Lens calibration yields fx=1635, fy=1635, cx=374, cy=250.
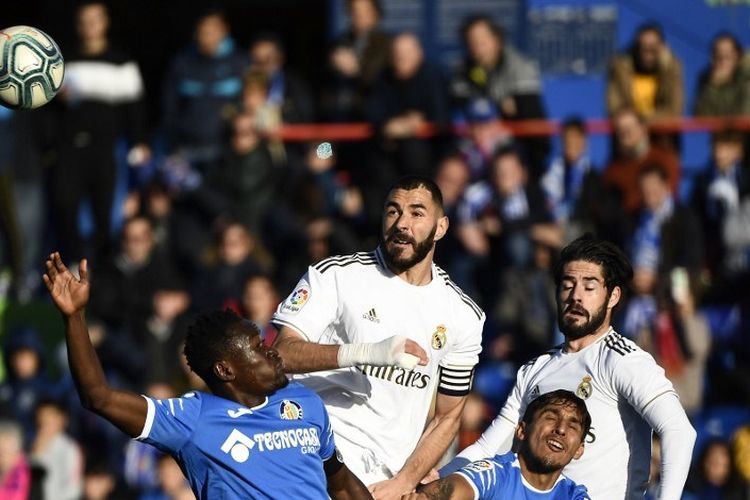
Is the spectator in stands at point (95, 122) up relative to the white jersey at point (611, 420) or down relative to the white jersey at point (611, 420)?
up

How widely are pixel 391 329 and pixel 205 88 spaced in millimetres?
6886

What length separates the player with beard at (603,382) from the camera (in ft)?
25.8

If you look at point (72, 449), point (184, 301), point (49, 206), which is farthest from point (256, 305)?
point (49, 206)

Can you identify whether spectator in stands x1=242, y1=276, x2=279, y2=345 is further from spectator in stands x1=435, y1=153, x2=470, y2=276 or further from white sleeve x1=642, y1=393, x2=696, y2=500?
white sleeve x1=642, y1=393, x2=696, y2=500

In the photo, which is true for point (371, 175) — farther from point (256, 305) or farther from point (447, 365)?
point (447, 365)

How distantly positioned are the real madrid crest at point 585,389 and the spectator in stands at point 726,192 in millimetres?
6168

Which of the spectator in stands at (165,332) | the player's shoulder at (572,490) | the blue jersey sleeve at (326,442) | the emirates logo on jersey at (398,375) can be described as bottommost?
the spectator in stands at (165,332)

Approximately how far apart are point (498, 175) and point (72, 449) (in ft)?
14.0

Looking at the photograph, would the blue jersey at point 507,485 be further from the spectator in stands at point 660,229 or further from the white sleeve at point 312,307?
the spectator in stands at point 660,229

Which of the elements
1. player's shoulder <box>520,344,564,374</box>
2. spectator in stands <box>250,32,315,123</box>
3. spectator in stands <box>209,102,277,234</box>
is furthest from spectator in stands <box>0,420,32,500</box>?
player's shoulder <box>520,344,564,374</box>

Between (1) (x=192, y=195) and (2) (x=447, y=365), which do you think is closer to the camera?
(2) (x=447, y=365)

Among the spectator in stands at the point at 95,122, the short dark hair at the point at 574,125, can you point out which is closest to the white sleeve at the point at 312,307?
the short dark hair at the point at 574,125

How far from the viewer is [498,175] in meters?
13.6

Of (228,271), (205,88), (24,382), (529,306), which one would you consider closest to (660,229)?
(529,306)
